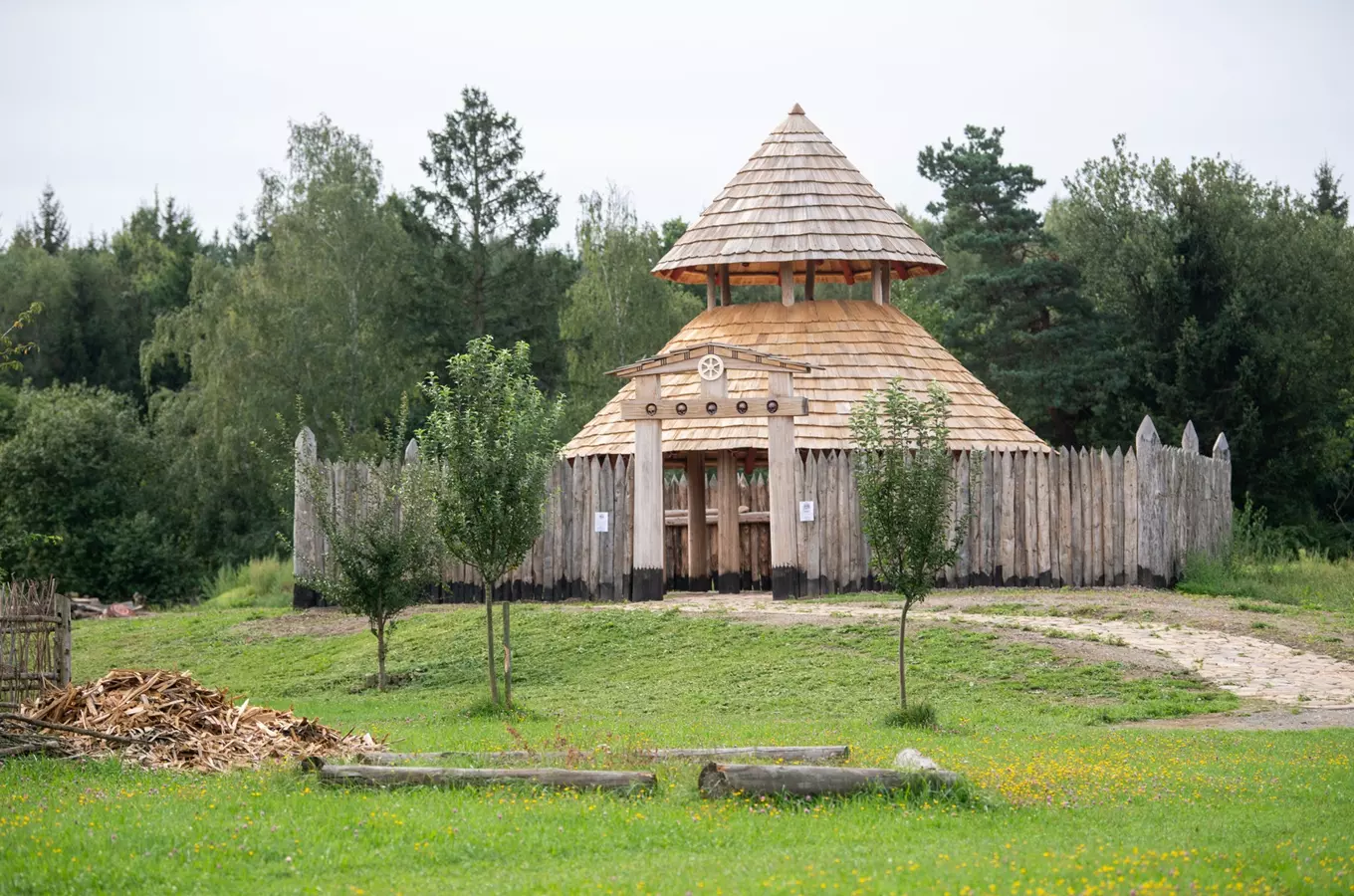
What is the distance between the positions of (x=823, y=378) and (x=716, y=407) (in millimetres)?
3198

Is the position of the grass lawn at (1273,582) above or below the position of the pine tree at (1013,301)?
below

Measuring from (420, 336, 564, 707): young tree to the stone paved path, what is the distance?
16.9ft

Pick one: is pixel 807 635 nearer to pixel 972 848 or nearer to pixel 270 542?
pixel 972 848

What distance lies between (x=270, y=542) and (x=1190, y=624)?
24440mm

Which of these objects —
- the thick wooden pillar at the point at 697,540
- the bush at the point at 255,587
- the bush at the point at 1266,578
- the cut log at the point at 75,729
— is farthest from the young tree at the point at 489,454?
the bush at the point at 255,587

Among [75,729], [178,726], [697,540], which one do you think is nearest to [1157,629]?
[697,540]

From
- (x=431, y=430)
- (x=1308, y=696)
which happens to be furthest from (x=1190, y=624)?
(x=431, y=430)

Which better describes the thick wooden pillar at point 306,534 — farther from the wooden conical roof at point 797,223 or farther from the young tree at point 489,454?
the young tree at point 489,454

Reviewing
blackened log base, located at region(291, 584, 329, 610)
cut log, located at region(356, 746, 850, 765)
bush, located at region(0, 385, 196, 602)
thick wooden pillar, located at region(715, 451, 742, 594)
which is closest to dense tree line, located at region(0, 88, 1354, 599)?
bush, located at region(0, 385, 196, 602)

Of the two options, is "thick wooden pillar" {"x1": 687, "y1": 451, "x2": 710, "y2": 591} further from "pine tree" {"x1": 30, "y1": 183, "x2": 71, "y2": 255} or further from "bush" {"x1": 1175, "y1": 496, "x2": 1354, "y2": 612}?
"pine tree" {"x1": 30, "y1": 183, "x2": 71, "y2": 255}

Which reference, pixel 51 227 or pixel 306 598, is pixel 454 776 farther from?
pixel 51 227

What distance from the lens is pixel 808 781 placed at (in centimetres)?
1064

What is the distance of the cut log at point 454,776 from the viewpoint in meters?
10.9

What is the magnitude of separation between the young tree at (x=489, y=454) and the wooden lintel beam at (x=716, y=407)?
652 cm
